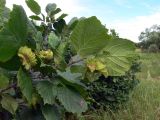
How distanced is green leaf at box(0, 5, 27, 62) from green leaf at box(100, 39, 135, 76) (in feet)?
0.84

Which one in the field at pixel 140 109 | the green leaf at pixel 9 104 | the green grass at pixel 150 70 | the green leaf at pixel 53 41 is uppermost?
the green leaf at pixel 53 41

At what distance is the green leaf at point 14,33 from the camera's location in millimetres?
1191

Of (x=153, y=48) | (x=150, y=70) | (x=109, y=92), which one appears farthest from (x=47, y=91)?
(x=153, y=48)

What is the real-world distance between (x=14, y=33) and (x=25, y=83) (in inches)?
5.6

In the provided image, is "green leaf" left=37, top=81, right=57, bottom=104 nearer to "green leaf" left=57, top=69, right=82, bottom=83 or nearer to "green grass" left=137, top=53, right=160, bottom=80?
"green leaf" left=57, top=69, right=82, bottom=83

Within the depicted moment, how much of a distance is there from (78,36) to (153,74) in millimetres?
11492

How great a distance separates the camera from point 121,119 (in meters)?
5.65

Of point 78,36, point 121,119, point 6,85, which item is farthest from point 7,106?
point 121,119

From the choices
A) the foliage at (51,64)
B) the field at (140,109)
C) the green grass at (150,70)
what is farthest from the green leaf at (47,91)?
the green grass at (150,70)

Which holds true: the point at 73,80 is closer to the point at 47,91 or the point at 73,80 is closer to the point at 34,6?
the point at 47,91

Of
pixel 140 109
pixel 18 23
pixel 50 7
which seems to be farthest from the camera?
pixel 140 109

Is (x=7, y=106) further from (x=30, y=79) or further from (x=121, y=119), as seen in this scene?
(x=121, y=119)

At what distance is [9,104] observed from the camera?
1309 mm

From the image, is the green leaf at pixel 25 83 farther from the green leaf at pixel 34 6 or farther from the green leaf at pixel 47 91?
the green leaf at pixel 34 6
